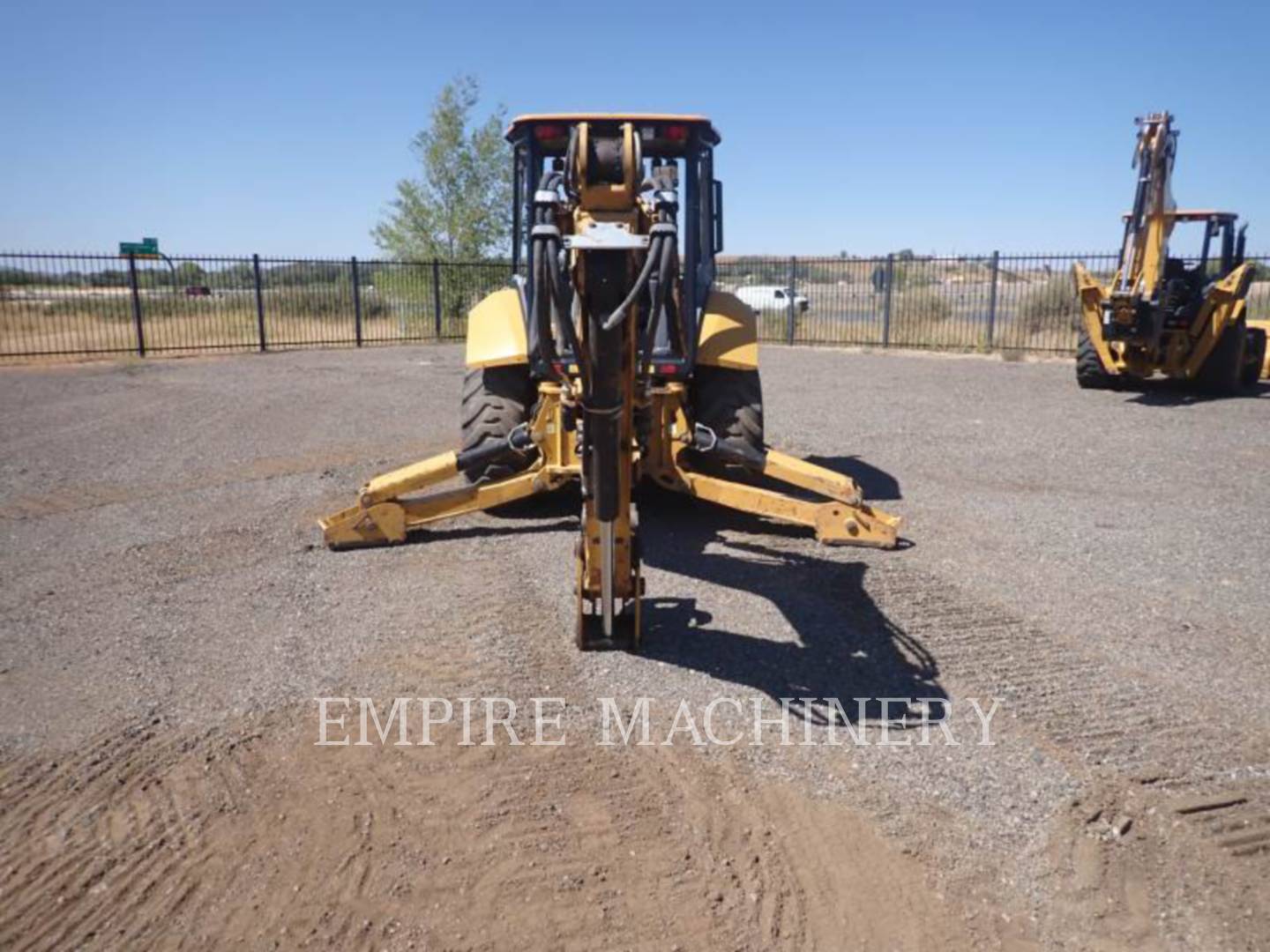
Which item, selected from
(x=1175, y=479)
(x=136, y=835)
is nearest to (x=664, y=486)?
(x=136, y=835)

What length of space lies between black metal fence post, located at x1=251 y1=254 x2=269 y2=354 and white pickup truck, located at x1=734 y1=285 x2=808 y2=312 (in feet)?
36.6

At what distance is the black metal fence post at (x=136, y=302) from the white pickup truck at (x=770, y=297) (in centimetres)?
1342

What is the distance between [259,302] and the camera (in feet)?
66.7

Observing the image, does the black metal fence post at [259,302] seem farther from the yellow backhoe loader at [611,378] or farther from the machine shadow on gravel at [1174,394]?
the machine shadow on gravel at [1174,394]

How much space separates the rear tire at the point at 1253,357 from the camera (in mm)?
15039

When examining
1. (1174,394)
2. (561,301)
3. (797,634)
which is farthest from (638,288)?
(1174,394)

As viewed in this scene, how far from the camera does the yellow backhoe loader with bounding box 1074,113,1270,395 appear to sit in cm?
1301

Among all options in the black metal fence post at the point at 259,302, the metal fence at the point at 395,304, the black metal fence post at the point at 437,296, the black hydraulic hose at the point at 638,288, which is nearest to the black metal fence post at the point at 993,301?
the metal fence at the point at 395,304

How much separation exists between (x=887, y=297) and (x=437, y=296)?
1020cm

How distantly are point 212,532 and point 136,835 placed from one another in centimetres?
371

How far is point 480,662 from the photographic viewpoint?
4.44 m

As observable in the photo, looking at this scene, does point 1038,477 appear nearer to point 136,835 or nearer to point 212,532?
point 212,532

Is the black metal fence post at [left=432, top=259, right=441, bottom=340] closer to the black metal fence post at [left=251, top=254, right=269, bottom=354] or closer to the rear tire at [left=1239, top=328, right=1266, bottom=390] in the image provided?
→ the black metal fence post at [left=251, top=254, right=269, bottom=354]

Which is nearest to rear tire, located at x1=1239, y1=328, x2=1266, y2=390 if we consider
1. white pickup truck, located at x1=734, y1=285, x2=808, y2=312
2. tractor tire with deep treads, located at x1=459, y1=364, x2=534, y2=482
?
white pickup truck, located at x1=734, y1=285, x2=808, y2=312
